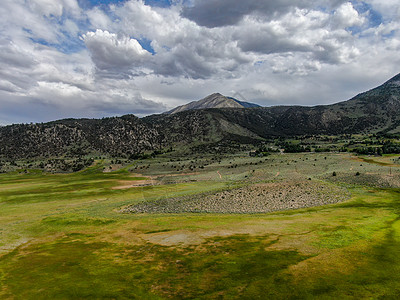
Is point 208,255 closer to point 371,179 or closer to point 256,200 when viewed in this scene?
point 256,200

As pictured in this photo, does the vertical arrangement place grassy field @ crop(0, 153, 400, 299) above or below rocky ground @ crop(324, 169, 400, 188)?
above

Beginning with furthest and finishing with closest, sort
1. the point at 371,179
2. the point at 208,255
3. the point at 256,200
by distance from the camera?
the point at 371,179 < the point at 256,200 < the point at 208,255

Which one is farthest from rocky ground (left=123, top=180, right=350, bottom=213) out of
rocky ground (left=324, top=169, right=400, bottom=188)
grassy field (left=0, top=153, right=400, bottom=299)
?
rocky ground (left=324, top=169, right=400, bottom=188)

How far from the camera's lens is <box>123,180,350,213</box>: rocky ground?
46.0m

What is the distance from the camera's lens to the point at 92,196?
70625mm

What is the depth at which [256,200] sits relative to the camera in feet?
163

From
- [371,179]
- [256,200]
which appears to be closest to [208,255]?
[256,200]

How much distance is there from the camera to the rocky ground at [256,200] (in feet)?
151

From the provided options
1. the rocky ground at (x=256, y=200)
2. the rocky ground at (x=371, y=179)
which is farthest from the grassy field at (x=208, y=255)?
the rocky ground at (x=371, y=179)

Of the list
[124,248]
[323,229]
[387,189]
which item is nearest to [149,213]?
[124,248]

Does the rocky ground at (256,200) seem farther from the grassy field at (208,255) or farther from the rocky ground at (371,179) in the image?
the rocky ground at (371,179)

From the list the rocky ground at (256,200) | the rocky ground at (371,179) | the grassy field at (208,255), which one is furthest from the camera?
the rocky ground at (371,179)

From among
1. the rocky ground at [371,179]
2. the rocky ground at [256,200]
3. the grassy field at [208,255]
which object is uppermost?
the grassy field at [208,255]

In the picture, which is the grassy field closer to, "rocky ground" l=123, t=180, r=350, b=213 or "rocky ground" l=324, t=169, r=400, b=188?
"rocky ground" l=123, t=180, r=350, b=213
